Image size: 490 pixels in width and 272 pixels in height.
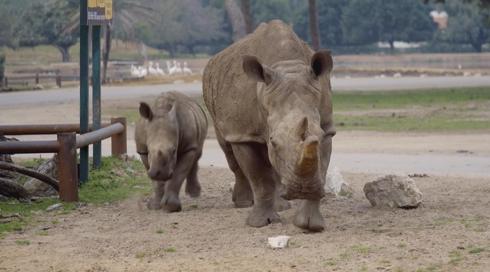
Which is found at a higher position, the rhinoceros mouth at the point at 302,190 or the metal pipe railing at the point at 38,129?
the rhinoceros mouth at the point at 302,190

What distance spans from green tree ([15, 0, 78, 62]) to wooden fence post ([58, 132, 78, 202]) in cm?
6590

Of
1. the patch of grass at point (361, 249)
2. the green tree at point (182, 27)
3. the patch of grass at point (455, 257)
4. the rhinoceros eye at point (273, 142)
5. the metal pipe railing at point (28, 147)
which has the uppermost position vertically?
the rhinoceros eye at point (273, 142)

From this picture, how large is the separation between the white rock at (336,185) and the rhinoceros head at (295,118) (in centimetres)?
284

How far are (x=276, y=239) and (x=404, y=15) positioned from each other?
95.4m

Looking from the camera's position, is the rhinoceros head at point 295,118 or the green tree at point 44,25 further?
the green tree at point 44,25

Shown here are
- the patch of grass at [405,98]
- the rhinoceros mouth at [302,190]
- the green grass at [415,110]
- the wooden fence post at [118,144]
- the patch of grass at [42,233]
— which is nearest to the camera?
the rhinoceros mouth at [302,190]

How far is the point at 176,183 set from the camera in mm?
13641

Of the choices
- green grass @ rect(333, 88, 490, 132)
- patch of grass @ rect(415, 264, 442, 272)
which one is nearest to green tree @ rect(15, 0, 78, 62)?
green grass @ rect(333, 88, 490, 132)

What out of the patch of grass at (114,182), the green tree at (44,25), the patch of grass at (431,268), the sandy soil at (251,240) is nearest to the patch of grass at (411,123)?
the patch of grass at (114,182)

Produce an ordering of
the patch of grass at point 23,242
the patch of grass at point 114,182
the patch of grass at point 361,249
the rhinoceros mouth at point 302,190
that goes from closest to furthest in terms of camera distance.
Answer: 1. the patch of grass at point 361,249
2. the rhinoceros mouth at point 302,190
3. the patch of grass at point 23,242
4. the patch of grass at point 114,182

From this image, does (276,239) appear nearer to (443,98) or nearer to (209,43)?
(443,98)

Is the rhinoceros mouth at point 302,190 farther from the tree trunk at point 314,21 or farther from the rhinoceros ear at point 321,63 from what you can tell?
the tree trunk at point 314,21

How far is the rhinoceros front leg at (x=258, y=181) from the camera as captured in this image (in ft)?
38.9

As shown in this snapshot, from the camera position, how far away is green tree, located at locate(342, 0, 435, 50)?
339 feet
